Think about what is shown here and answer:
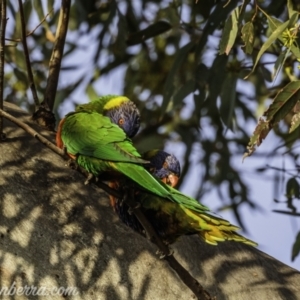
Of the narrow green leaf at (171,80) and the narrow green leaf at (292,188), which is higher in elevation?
the narrow green leaf at (171,80)

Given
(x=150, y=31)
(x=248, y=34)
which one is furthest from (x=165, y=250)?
(x=150, y=31)

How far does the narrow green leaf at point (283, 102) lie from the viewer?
2.03 metres

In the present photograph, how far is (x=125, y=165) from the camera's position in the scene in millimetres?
2016

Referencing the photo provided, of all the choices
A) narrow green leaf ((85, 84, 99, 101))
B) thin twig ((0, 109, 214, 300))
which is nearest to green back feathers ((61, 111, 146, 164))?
thin twig ((0, 109, 214, 300))

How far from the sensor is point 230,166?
4332 millimetres

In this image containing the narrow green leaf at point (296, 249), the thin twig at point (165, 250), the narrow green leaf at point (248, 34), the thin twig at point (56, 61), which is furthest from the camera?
the narrow green leaf at point (296, 249)

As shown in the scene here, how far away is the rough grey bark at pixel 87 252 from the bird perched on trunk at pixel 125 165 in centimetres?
11

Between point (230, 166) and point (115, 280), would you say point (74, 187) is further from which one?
point (230, 166)

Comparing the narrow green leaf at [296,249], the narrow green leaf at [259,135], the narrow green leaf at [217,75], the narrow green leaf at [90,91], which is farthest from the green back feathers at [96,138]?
the narrow green leaf at [90,91]

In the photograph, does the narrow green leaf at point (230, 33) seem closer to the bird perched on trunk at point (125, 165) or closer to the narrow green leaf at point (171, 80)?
the bird perched on trunk at point (125, 165)

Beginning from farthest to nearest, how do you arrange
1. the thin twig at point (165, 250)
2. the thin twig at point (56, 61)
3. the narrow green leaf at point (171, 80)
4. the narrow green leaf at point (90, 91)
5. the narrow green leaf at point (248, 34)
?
1. the narrow green leaf at point (90, 91)
2. the narrow green leaf at point (171, 80)
3. the thin twig at point (56, 61)
4. the narrow green leaf at point (248, 34)
5. the thin twig at point (165, 250)

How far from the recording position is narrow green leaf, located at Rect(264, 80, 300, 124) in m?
2.03

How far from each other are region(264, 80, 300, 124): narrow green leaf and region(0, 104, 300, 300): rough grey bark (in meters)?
0.45

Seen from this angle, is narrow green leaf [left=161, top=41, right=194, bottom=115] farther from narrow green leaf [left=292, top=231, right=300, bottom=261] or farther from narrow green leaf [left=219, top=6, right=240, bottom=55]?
narrow green leaf [left=219, top=6, right=240, bottom=55]
